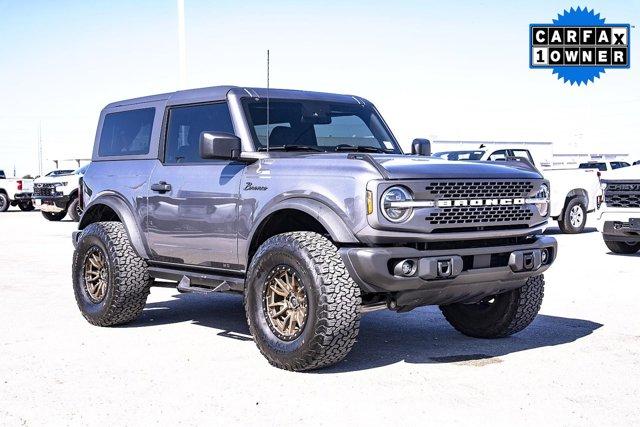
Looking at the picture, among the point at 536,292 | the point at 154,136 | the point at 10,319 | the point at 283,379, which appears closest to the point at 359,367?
the point at 283,379

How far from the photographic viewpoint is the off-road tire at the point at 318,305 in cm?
562

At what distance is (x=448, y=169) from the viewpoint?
5910 mm

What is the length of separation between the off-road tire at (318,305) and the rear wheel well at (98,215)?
110 inches

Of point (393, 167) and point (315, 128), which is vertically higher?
point (315, 128)

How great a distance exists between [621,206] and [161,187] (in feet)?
26.9

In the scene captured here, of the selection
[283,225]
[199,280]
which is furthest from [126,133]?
[283,225]

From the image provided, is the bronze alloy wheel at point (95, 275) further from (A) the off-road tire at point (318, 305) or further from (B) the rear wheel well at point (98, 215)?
(A) the off-road tire at point (318, 305)

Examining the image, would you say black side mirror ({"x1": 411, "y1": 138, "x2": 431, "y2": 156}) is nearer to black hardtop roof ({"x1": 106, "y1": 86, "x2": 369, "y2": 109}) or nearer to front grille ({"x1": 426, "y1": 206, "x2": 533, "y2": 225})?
black hardtop roof ({"x1": 106, "y1": 86, "x2": 369, "y2": 109})

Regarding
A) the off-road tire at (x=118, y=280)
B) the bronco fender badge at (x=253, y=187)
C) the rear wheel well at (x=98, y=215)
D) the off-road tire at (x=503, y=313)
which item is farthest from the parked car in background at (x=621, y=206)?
the bronco fender badge at (x=253, y=187)

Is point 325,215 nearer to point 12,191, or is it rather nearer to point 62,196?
point 62,196

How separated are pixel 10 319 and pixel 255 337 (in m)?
3.16

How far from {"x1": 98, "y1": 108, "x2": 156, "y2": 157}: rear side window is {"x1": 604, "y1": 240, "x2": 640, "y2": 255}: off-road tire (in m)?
8.89

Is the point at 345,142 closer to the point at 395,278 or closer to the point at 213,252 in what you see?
the point at 213,252

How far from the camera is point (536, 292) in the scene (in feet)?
22.5
